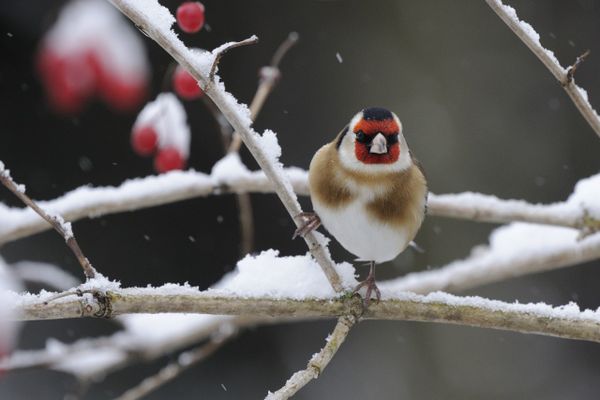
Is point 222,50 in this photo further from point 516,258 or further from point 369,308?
point 516,258

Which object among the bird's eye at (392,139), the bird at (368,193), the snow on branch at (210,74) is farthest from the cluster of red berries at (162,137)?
the snow on branch at (210,74)

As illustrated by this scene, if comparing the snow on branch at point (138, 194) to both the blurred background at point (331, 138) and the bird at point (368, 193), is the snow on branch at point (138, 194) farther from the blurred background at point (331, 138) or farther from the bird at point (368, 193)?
the blurred background at point (331, 138)

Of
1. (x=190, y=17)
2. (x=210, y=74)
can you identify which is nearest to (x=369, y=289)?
(x=210, y=74)

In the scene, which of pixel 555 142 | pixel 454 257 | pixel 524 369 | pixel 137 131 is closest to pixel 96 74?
pixel 137 131

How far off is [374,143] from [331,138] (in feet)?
6.86

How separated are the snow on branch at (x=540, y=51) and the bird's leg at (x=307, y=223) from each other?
43 cm

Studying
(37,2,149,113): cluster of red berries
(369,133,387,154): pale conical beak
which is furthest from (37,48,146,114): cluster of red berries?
(369,133,387,154): pale conical beak

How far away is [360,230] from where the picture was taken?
1575mm

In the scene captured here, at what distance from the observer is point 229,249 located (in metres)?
3.62

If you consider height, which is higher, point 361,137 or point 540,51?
point 361,137

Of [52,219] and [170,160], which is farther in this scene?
[170,160]

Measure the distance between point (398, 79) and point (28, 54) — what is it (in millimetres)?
1647

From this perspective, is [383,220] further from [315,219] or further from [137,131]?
[137,131]

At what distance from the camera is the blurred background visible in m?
3.36
